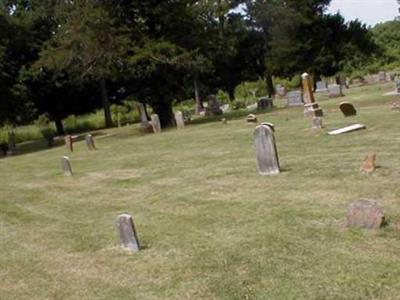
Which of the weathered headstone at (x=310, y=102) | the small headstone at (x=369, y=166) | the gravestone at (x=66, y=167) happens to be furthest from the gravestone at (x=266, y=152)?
the weathered headstone at (x=310, y=102)

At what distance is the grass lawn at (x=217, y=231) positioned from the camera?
6113mm

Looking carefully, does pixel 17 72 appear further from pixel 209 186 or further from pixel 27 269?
pixel 27 269

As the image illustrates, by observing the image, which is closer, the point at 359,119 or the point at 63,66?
the point at 359,119

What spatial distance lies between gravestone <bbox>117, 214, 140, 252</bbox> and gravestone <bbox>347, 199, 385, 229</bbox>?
266 cm

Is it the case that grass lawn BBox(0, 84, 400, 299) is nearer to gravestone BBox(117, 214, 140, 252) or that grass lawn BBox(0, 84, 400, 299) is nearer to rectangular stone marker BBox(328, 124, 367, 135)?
gravestone BBox(117, 214, 140, 252)

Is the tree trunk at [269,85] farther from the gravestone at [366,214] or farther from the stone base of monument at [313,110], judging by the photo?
the gravestone at [366,214]

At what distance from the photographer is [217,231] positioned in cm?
802

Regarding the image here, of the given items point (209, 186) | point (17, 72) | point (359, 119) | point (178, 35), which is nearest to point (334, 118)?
point (359, 119)

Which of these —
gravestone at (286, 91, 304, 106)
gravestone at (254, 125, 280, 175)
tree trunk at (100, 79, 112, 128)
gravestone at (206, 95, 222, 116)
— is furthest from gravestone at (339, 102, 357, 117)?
tree trunk at (100, 79, 112, 128)

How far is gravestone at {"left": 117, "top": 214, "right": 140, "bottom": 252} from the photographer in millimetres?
7750

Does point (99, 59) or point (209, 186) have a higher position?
point (99, 59)

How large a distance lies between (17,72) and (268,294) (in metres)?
36.3

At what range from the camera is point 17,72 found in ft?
129

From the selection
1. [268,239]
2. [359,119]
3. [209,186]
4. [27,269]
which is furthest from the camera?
[359,119]
